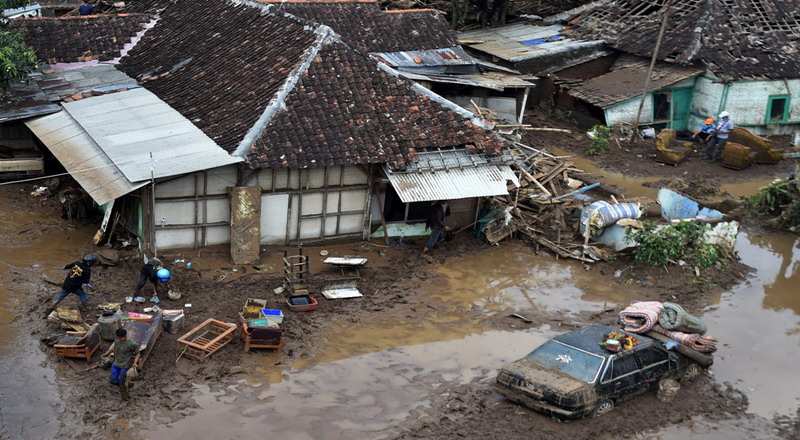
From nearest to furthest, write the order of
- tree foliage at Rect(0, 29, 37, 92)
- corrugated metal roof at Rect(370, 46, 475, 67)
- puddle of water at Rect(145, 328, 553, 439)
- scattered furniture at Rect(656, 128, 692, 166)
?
puddle of water at Rect(145, 328, 553, 439) → tree foliage at Rect(0, 29, 37, 92) → corrugated metal roof at Rect(370, 46, 475, 67) → scattered furniture at Rect(656, 128, 692, 166)

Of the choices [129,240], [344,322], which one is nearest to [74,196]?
[129,240]

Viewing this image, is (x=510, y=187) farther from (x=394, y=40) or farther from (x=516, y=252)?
(x=394, y=40)

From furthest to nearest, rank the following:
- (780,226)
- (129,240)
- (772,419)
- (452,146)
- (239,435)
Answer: (780,226) < (452,146) < (129,240) < (772,419) < (239,435)

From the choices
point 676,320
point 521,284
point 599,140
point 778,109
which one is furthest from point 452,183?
point 778,109

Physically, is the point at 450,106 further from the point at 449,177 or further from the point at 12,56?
the point at 12,56

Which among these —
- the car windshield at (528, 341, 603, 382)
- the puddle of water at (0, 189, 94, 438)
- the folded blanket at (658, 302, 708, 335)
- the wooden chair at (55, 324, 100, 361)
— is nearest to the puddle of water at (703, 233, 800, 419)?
the folded blanket at (658, 302, 708, 335)

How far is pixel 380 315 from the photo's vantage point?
16188mm

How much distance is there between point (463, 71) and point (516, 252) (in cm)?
832

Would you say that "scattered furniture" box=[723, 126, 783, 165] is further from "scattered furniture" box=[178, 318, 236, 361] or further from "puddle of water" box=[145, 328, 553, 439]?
"scattered furniture" box=[178, 318, 236, 361]

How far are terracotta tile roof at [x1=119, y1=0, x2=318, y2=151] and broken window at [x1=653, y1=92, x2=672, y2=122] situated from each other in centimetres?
1354

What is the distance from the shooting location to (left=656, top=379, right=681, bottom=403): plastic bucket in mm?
14000

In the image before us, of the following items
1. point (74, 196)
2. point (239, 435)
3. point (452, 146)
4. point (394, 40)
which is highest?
point (394, 40)

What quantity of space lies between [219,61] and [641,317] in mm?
12406

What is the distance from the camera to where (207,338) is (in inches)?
578
